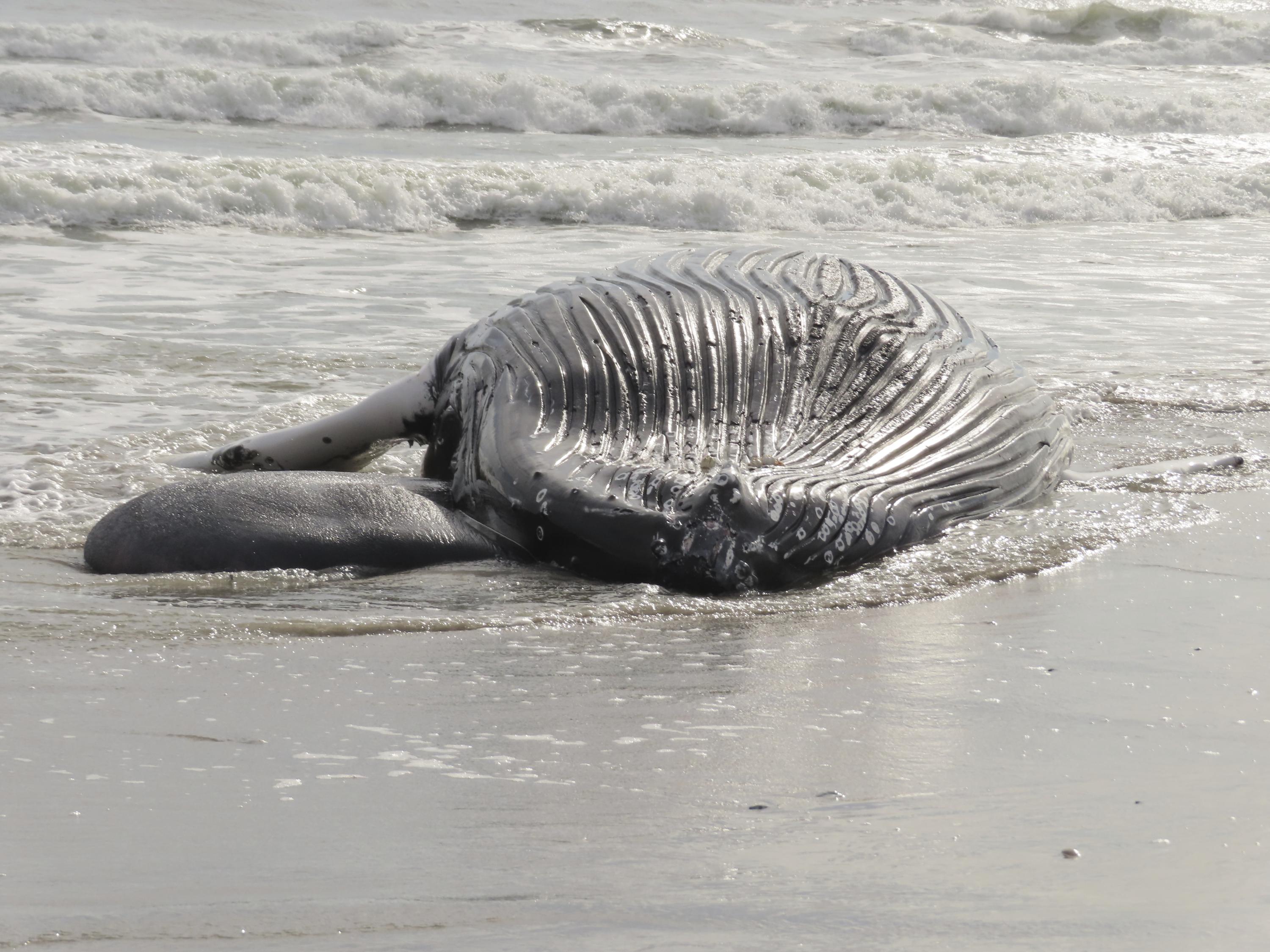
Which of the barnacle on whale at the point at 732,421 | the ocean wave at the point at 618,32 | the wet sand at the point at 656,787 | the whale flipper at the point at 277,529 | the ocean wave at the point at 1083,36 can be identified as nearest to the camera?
the wet sand at the point at 656,787

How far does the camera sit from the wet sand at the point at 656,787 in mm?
2242

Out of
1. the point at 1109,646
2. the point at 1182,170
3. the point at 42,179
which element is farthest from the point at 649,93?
the point at 1109,646

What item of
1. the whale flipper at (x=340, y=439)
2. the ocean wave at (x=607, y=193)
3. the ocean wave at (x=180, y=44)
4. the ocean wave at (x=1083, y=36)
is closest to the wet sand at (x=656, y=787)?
the whale flipper at (x=340, y=439)

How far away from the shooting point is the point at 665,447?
4.67m

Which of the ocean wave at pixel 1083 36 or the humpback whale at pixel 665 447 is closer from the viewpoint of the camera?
the humpback whale at pixel 665 447

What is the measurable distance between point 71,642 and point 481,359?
1.82 metres

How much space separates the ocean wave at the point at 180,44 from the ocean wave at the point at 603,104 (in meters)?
1.83

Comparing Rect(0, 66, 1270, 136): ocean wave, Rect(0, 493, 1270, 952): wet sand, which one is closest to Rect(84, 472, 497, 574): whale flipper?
Rect(0, 493, 1270, 952): wet sand

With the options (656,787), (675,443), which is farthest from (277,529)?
(656,787)

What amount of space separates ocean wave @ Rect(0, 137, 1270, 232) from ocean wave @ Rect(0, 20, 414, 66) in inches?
272

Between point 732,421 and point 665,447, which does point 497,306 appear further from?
point 665,447

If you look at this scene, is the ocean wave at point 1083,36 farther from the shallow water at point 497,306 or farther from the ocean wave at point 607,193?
the ocean wave at point 607,193

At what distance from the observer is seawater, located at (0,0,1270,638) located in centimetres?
477

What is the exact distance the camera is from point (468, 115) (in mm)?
19625
